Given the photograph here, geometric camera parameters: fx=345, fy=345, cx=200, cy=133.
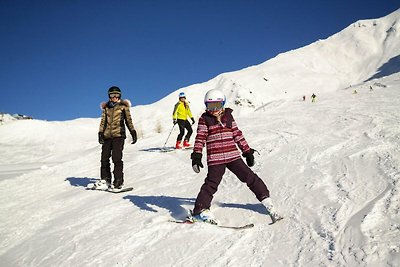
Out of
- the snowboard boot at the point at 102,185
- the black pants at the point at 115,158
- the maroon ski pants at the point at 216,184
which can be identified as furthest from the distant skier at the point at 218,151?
the snowboard boot at the point at 102,185

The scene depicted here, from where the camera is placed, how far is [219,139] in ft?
14.2

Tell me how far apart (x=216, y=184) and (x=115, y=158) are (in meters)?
2.96

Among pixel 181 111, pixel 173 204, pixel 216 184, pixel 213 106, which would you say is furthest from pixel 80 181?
pixel 213 106

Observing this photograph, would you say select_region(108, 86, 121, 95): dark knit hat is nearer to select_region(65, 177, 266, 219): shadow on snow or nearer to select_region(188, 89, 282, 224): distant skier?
select_region(65, 177, 266, 219): shadow on snow

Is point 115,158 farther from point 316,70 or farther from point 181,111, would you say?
point 316,70

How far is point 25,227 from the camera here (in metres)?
5.20

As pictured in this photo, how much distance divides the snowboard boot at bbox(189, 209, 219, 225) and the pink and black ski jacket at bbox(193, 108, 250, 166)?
2.01 feet

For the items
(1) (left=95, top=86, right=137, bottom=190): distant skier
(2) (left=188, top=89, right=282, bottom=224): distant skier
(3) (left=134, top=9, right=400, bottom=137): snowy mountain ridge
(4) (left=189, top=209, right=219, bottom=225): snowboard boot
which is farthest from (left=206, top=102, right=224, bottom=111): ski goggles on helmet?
(3) (left=134, top=9, right=400, bottom=137): snowy mountain ridge

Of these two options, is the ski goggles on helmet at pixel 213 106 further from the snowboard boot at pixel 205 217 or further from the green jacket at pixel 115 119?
the green jacket at pixel 115 119

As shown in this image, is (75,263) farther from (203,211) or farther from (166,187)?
(166,187)

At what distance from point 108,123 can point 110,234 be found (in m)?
2.91

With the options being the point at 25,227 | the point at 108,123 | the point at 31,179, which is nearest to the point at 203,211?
the point at 25,227

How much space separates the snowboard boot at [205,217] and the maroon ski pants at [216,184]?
5 centimetres

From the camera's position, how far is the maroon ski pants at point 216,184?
4.11 meters
